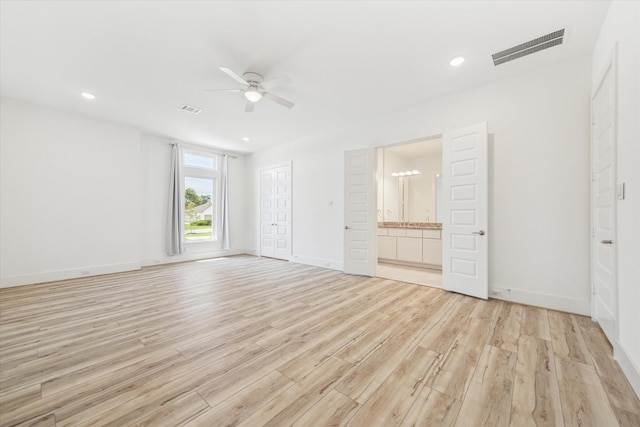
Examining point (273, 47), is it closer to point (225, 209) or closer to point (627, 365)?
point (627, 365)

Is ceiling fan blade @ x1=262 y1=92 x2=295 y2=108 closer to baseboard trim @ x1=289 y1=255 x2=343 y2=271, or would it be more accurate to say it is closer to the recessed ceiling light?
the recessed ceiling light

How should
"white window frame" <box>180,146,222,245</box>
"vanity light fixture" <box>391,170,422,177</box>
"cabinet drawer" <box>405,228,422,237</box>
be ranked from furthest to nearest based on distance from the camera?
"vanity light fixture" <box>391,170,422,177</box> < "white window frame" <box>180,146,222,245</box> < "cabinet drawer" <box>405,228,422,237</box>

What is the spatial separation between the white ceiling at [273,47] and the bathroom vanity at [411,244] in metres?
2.74

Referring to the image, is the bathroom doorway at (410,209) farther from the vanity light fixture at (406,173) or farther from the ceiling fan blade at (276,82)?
the ceiling fan blade at (276,82)

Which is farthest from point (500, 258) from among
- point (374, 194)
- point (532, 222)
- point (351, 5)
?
point (351, 5)

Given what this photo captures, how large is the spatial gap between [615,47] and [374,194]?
3.16 meters

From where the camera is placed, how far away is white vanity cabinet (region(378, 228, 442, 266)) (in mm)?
5285

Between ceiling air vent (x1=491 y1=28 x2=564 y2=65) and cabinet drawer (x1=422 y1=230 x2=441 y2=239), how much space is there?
3.21 m

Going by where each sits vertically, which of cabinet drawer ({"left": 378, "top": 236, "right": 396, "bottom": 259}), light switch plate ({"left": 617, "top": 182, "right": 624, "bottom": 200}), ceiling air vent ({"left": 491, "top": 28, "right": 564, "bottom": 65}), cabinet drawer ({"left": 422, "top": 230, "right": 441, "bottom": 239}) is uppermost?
ceiling air vent ({"left": 491, "top": 28, "right": 564, "bottom": 65})

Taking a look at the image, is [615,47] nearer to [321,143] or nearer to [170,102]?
[321,143]

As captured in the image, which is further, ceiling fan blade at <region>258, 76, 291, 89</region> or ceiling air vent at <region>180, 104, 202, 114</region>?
ceiling air vent at <region>180, 104, 202, 114</region>

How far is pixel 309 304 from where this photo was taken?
3.20 m

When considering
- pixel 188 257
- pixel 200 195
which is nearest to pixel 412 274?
pixel 188 257

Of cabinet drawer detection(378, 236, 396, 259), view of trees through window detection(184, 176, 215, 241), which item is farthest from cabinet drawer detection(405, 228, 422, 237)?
view of trees through window detection(184, 176, 215, 241)
